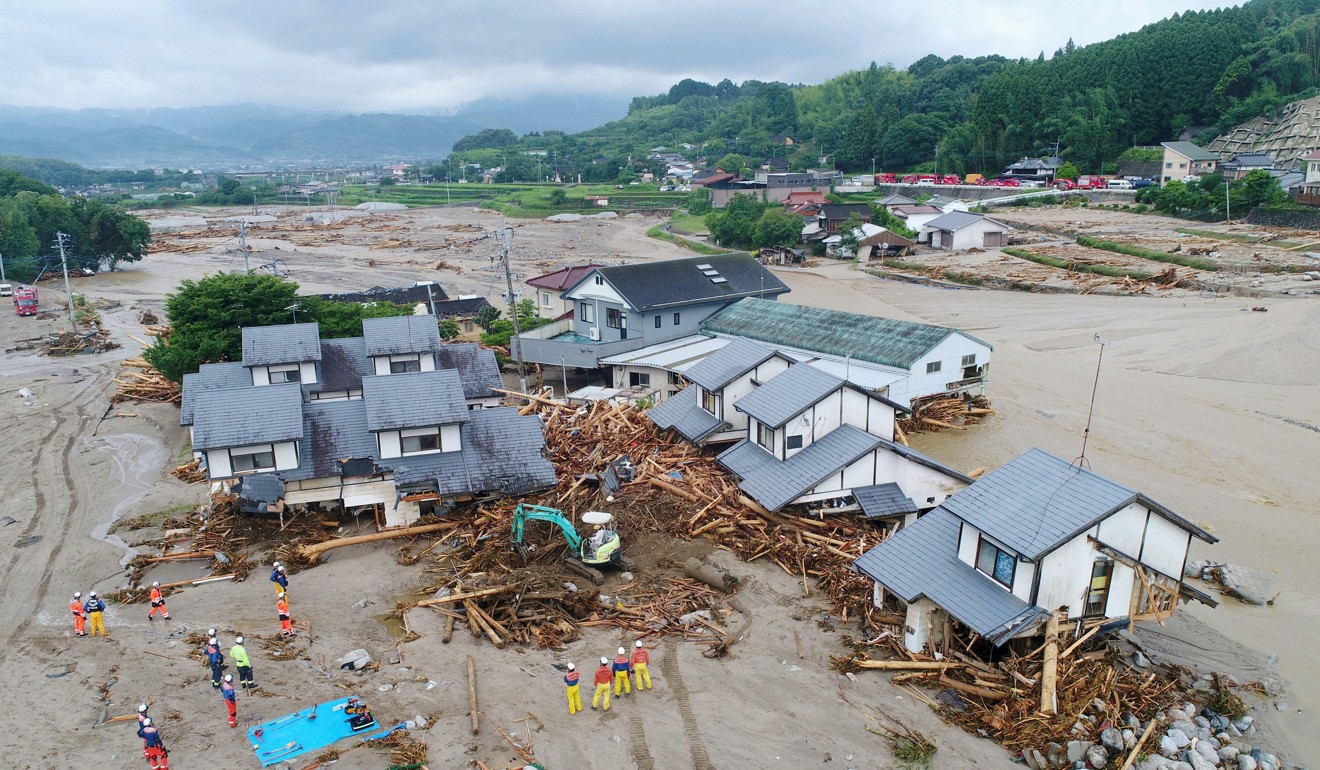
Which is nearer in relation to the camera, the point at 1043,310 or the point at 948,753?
the point at 948,753

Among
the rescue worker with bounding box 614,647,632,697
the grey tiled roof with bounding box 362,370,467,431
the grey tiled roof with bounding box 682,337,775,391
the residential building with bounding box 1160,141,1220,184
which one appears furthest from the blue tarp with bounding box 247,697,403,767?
the residential building with bounding box 1160,141,1220,184

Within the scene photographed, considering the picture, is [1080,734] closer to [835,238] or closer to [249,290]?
[249,290]

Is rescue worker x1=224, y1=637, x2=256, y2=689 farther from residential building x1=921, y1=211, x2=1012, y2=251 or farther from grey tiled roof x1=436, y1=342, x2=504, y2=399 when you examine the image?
residential building x1=921, y1=211, x2=1012, y2=251

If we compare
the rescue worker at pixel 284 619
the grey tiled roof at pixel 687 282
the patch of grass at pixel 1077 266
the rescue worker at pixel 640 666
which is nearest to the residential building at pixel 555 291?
the grey tiled roof at pixel 687 282

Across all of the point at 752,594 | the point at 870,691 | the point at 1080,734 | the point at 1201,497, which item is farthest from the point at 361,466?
the point at 1201,497

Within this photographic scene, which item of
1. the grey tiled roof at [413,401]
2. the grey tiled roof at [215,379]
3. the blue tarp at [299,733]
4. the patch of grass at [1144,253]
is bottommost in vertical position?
the blue tarp at [299,733]

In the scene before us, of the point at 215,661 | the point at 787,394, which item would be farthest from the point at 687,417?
the point at 215,661

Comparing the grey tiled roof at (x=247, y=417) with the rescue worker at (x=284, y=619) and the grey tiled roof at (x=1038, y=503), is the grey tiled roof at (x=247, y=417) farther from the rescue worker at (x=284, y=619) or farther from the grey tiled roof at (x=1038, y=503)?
the grey tiled roof at (x=1038, y=503)
